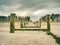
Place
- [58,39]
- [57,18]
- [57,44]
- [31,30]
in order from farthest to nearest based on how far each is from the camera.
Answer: [57,18] → [31,30] → [58,39] → [57,44]

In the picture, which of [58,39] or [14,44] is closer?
[14,44]

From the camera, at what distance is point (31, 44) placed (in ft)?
20.9

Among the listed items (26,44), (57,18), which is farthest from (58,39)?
(57,18)

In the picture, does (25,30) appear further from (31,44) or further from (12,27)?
(31,44)

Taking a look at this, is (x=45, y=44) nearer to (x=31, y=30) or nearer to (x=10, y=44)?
(x=10, y=44)

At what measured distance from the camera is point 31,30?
38.6 feet

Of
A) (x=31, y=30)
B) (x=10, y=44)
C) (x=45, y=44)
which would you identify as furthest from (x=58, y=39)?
(x=31, y=30)

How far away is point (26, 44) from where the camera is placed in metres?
6.38

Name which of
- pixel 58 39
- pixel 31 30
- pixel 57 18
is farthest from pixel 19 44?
pixel 57 18

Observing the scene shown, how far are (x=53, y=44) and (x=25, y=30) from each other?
5.76 meters

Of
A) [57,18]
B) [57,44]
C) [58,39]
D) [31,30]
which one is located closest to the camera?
[57,44]

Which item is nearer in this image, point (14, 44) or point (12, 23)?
point (14, 44)

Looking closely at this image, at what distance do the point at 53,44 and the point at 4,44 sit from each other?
5.09 ft

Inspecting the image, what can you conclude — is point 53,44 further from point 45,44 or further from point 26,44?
point 26,44
